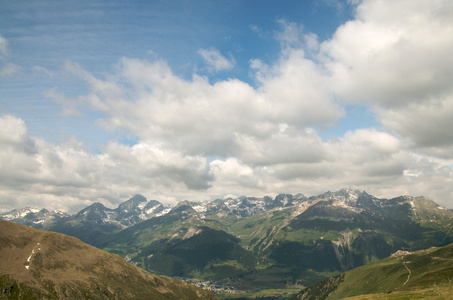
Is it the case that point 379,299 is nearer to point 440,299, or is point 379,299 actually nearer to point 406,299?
point 406,299

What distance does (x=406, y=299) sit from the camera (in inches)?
4732

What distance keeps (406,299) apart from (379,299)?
13657mm

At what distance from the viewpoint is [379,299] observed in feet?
429

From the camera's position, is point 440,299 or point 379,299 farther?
point 379,299

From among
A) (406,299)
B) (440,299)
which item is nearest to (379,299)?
(406,299)

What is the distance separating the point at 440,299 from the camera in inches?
4119

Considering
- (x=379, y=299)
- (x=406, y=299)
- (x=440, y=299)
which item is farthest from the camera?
(x=379, y=299)

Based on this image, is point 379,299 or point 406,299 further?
point 379,299

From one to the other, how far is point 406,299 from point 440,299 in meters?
18.1

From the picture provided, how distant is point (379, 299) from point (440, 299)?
3137 cm

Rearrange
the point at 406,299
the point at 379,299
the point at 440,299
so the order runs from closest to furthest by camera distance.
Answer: the point at 440,299 < the point at 406,299 < the point at 379,299

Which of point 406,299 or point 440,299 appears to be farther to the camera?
point 406,299
